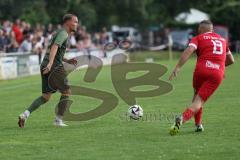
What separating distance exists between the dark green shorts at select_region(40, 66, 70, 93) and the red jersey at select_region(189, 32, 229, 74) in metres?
2.83

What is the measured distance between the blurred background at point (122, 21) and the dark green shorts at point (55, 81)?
18.9 m

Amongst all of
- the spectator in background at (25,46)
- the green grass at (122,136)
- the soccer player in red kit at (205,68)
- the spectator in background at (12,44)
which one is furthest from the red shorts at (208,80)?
the spectator in background at (25,46)

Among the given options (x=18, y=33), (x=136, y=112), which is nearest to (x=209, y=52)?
(x=136, y=112)

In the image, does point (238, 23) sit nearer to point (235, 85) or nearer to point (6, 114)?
point (235, 85)

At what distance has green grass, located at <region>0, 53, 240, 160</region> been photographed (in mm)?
10453

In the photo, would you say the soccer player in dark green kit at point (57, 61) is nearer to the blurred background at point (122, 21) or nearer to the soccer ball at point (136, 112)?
the soccer ball at point (136, 112)

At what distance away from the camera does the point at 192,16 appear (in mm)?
65688

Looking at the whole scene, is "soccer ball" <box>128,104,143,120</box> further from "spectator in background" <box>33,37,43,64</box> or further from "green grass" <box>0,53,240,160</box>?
"spectator in background" <box>33,37,43,64</box>

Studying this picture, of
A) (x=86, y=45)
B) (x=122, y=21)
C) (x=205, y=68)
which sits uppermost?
(x=205, y=68)

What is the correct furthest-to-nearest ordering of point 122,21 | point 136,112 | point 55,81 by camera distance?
point 122,21, point 136,112, point 55,81

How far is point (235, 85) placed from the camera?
23.8 metres

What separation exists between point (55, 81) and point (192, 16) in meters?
52.8

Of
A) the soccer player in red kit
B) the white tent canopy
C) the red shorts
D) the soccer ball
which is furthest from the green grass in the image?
the white tent canopy

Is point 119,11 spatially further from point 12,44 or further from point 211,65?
point 211,65
